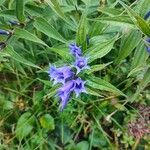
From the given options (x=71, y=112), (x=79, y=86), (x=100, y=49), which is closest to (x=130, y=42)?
(x=100, y=49)

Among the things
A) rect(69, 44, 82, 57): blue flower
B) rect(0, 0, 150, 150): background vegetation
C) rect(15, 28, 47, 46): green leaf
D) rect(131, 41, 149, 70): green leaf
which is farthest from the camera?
rect(0, 0, 150, 150): background vegetation

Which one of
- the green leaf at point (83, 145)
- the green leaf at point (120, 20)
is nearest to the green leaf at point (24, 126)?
the green leaf at point (83, 145)

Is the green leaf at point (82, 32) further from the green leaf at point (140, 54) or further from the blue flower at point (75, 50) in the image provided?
the green leaf at point (140, 54)

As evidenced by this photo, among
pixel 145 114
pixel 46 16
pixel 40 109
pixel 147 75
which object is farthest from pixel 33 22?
pixel 145 114

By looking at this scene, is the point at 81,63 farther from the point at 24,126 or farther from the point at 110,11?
the point at 24,126

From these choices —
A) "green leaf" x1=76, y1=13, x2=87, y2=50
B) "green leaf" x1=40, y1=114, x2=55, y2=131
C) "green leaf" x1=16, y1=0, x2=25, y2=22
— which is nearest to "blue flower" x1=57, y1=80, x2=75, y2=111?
"green leaf" x1=76, y1=13, x2=87, y2=50

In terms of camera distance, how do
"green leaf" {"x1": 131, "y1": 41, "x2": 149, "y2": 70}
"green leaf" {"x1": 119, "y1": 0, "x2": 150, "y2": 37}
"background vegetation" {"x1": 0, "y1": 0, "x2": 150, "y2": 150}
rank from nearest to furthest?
1. "green leaf" {"x1": 119, "y1": 0, "x2": 150, "y2": 37}
2. "green leaf" {"x1": 131, "y1": 41, "x2": 149, "y2": 70}
3. "background vegetation" {"x1": 0, "y1": 0, "x2": 150, "y2": 150}

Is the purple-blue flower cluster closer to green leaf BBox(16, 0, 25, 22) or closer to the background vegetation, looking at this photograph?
green leaf BBox(16, 0, 25, 22)

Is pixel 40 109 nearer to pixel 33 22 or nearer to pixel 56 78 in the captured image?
Answer: pixel 33 22
